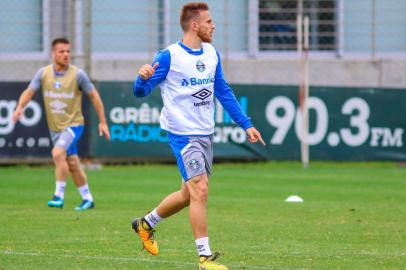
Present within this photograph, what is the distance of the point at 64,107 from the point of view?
14227 millimetres

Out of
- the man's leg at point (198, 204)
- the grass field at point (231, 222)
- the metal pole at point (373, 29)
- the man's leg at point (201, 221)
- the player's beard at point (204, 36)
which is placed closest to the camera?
the man's leg at point (201, 221)

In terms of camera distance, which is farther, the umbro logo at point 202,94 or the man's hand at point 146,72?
the umbro logo at point 202,94

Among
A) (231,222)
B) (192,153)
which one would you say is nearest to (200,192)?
(192,153)

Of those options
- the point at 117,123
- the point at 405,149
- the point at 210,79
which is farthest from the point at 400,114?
the point at 210,79

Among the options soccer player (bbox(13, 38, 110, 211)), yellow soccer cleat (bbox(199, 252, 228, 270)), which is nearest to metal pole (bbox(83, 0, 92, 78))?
soccer player (bbox(13, 38, 110, 211))

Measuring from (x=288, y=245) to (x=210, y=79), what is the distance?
2082mm

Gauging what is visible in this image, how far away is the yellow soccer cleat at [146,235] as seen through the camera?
30.7ft

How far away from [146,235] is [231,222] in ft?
10.3

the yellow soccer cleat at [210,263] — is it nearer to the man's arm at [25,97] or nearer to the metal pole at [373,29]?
the man's arm at [25,97]

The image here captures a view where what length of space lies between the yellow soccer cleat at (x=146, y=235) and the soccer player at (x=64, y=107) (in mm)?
4526

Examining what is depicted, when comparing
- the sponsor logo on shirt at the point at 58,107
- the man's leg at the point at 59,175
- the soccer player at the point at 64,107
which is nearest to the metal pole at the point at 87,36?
the soccer player at the point at 64,107

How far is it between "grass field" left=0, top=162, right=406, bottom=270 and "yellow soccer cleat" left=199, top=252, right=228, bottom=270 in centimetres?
39

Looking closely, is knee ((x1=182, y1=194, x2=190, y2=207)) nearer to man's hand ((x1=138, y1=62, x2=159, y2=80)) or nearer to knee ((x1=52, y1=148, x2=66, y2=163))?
man's hand ((x1=138, y1=62, x2=159, y2=80))

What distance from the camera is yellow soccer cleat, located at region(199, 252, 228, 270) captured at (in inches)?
330
